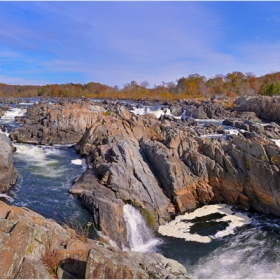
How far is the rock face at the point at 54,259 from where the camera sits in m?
7.98

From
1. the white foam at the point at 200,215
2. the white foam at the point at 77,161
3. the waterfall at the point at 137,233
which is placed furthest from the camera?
the white foam at the point at 77,161

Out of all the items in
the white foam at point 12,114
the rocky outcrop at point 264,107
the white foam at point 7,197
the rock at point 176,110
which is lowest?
the white foam at point 7,197

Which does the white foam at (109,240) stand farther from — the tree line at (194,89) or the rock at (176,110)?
the tree line at (194,89)

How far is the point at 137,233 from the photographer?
1767cm

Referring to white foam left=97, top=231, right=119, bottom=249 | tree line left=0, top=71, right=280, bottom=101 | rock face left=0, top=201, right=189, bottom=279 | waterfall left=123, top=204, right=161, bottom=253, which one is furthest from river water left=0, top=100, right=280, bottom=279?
tree line left=0, top=71, right=280, bottom=101

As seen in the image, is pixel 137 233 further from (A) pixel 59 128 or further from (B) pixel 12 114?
(B) pixel 12 114

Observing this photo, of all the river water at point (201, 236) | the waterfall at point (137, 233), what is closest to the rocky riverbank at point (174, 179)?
the waterfall at point (137, 233)

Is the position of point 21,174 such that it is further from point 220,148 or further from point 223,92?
point 223,92

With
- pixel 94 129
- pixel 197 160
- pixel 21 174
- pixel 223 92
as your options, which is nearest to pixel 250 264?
pixel 197 160

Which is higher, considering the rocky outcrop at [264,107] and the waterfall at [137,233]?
the rocky outcrop at [264,107]

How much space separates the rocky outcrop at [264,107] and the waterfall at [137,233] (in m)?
57.1

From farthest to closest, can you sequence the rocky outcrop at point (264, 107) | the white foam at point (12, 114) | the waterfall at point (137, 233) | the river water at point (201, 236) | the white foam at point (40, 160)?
the rocky outcrop at point (264, 107) < the white foam at point (12, 114) < the white foam at point (40, 160) < the waterfall at point (137, 233) < the river water at point (201, 236)

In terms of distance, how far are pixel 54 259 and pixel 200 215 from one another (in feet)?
46.5

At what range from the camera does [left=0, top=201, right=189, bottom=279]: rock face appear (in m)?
7.98
